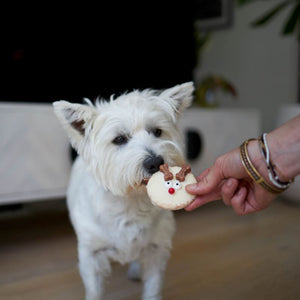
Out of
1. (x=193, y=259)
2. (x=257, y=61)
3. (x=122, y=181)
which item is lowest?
(x=193, y=259)

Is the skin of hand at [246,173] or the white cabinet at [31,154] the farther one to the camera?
the white cabinet at [31,154]

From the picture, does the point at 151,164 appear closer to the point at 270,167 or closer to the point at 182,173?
the point at 182,173

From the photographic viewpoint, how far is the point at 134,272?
138 centimetres

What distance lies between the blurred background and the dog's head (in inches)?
20.5

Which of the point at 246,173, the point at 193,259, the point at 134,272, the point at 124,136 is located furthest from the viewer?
the point at 193,259

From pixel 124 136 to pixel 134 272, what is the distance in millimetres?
638

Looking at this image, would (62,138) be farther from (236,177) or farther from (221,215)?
(221,215)

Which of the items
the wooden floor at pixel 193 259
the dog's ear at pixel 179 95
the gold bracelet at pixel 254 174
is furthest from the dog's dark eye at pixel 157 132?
the wooden floor at pixel 193 259

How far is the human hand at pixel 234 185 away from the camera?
0.83 meters

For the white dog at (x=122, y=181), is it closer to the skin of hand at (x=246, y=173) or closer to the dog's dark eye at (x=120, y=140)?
the dog's dark eye at (x=120, y=140)

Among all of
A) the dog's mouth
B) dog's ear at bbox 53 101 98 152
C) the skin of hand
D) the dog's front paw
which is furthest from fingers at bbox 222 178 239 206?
the dog's front paw

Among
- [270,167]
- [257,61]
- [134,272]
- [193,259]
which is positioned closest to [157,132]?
[270,167]

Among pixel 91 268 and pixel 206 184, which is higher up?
pixel 206 184

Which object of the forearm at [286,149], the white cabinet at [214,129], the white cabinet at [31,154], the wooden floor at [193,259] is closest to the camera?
the forearm at [286,149]
